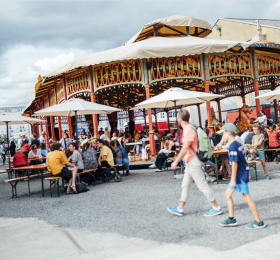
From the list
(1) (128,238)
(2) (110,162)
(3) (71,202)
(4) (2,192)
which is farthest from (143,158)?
(1) (128,238)

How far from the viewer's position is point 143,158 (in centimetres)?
1452

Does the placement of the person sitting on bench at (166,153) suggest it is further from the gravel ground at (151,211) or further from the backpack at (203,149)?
the backpack at (203,149)

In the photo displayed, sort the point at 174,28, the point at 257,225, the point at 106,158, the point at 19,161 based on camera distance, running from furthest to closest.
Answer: the point at 174,28 < the point at 19,161 < the point at 106,158 < the point at 257,225

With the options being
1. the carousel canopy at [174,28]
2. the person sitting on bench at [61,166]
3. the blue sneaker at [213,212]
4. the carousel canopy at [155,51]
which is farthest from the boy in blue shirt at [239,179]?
the carousel canopy at [174,28]

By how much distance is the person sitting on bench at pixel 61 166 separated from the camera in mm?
8648

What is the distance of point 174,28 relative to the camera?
17.4 m

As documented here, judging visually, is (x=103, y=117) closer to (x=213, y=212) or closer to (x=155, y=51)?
(x=155, y=51)

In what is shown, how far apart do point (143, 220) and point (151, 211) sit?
1.96ft

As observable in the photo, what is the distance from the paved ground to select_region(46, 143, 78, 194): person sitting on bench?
19.7 inches

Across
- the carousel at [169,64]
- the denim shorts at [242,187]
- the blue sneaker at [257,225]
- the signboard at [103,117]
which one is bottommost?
the blue sneaker at [257,225]

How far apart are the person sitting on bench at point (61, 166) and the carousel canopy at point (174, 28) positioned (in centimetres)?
910

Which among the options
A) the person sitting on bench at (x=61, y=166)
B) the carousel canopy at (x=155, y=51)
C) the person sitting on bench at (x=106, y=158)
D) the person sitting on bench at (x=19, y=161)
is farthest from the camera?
the carousel canopy at (x=155, y=51)

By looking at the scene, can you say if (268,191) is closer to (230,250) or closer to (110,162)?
(230,250)

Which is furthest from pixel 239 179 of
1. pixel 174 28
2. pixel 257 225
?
pixel 174 28
